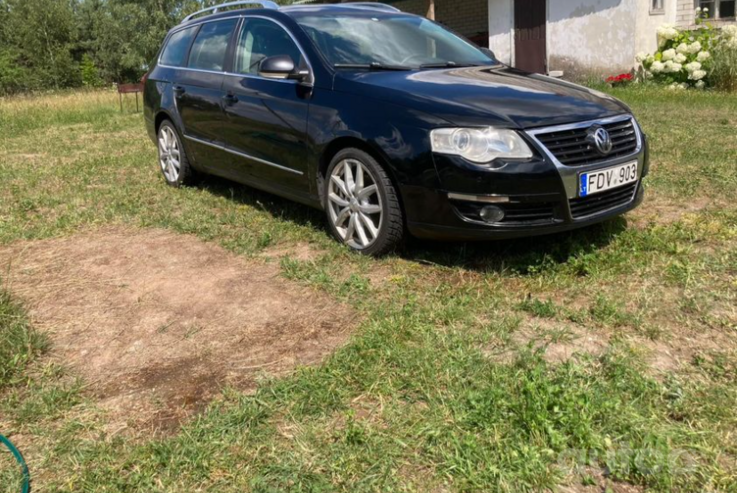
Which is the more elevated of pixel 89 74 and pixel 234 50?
pixel 234 50

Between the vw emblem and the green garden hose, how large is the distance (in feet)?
10.2

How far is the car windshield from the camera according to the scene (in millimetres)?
4473

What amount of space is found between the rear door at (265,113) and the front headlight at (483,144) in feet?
4.00

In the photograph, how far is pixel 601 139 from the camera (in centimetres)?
369

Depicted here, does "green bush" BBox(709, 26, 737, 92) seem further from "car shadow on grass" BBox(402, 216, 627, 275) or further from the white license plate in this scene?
the white license plate

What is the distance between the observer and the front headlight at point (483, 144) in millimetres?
3475

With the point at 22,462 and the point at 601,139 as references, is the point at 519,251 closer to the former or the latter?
the point at 601,139

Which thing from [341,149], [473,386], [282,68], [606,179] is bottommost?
[473,386]

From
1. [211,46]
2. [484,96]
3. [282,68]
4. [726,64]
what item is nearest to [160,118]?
[211,46]

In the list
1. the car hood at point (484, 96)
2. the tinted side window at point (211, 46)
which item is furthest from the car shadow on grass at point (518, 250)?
the tinted side window at point (211, 46)

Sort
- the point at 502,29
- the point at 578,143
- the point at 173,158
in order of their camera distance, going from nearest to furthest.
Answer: the point at 578,143, the point at 173,158, the point at 502,29

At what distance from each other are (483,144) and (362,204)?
0.91 metres

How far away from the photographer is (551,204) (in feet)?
11.7

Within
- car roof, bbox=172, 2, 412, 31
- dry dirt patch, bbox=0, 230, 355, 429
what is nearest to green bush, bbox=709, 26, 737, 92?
Answer: car roof, bbox=172, 2, 412, 31
